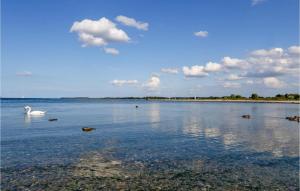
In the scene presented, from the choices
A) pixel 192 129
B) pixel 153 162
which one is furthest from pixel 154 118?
pixel 153 162

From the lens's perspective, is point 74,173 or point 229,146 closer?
point 74,173

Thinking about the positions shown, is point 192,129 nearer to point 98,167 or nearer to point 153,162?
point 153,162

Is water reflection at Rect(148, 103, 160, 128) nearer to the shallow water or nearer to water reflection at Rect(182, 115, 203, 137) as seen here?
water reflection at Rect(182, 115, 203, 137)

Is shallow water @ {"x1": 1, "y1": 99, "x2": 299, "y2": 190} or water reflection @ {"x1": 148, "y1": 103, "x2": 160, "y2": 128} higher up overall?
water reflection @ {"x1": 148, "y1": 103, "x2": 160, "y2": 128}

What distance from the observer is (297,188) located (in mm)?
16672

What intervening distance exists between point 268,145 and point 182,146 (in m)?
8.74

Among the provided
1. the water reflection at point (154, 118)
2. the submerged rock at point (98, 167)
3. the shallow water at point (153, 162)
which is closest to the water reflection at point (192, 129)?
the shallow water at point (153, 162)

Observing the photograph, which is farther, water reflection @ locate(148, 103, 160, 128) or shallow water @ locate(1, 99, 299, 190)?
water reflection @ locate(148, 103, 160, 128)

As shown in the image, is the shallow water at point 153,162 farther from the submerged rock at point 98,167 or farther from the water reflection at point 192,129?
the water reflection at point 192,129

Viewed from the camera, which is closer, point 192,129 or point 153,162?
point 153,162

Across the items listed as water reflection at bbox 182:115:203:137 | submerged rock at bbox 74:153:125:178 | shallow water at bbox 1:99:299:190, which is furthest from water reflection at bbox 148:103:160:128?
submerged rock at bbox 74:153:125:178

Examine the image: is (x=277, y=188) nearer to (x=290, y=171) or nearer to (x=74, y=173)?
(x=290, y=171)

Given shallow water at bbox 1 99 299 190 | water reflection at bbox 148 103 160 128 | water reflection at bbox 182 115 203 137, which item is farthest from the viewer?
water reflection at bbox 148 103 160 128

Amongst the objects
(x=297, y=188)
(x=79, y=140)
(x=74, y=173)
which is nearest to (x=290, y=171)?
(x=297, y=188)
